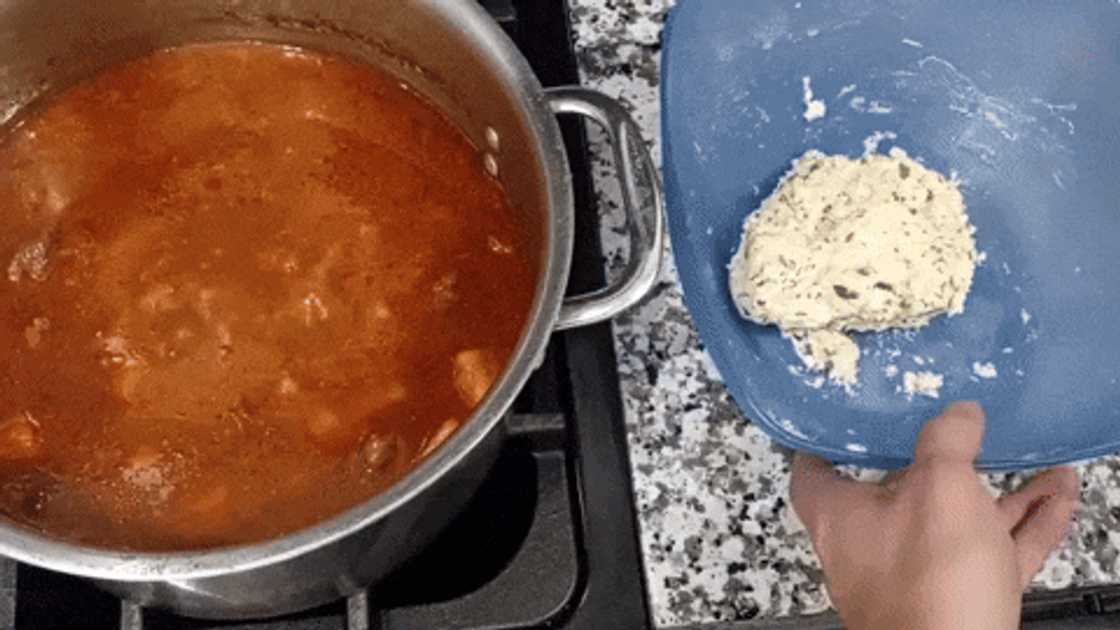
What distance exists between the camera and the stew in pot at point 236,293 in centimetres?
80

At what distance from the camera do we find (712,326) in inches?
35.4

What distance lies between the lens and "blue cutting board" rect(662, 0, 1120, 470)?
3.03 ft

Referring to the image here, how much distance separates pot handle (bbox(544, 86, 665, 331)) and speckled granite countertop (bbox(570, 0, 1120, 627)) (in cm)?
15

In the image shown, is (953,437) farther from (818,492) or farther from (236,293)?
(236,293)

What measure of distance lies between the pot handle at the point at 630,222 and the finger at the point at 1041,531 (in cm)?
32

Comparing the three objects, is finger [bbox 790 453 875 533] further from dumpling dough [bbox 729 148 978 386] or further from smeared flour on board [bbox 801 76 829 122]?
smeared flour on board [bbox 801 76 829 122]

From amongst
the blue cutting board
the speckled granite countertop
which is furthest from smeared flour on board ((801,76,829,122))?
the speckled granite countertop

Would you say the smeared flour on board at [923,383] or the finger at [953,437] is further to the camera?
the smeared flour on board at [923,383]

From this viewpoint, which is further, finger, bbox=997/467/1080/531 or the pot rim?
finger, bbox=997/467/1080/531

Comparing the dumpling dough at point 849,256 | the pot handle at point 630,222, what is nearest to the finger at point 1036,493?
the dumpling dough at point 849,256

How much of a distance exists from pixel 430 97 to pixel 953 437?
454mm

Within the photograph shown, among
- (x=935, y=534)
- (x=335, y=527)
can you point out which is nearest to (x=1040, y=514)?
(x=935, y=534)

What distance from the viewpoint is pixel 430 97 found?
0.93m

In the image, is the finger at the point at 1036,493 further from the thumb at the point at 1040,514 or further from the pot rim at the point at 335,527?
the pot rim at the point at 335,527
